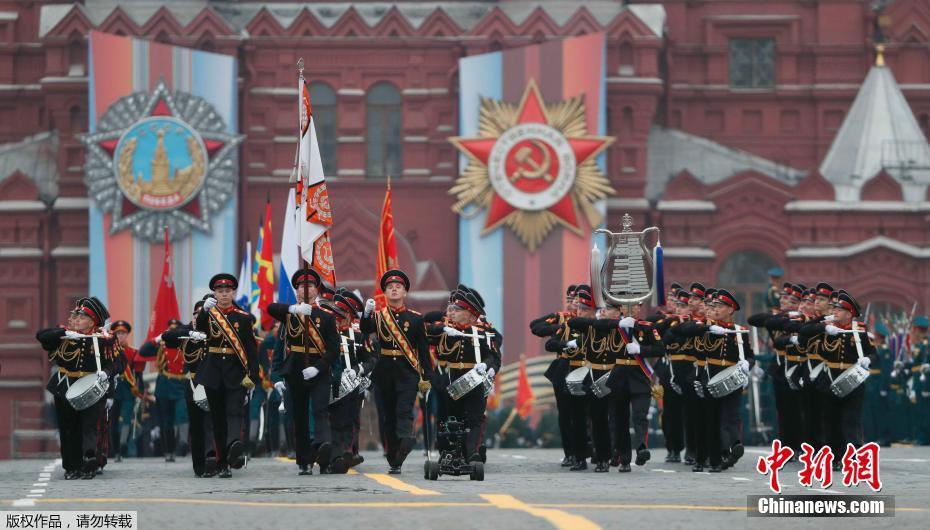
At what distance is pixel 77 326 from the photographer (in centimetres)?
1956

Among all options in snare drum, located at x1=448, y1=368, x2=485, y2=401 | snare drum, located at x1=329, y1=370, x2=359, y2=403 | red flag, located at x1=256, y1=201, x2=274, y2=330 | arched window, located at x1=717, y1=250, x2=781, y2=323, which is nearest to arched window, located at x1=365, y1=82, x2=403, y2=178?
arched window, located at x1=717, y1=250, x2=781, y2=323

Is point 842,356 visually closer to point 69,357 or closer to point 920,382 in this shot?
point 69,357

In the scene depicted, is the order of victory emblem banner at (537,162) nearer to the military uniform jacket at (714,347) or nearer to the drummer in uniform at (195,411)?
the military uniform jacket at (714,347)

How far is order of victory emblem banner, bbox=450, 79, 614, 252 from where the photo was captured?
3972cm

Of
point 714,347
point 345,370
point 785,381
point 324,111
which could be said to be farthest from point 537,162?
point 345,370

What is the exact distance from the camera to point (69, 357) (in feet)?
64.0

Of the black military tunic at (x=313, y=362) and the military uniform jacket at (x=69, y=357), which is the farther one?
the military uniform jacket at (x=69, y=357)

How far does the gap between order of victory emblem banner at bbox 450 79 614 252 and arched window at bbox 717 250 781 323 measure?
11.5 ft

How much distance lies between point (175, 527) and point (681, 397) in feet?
30.8

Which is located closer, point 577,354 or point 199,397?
point 199,397

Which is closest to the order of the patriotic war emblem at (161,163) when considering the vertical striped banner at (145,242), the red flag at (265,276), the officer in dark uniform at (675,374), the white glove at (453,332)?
the vertical striped banner at (145,242)

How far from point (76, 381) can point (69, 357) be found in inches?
9.7

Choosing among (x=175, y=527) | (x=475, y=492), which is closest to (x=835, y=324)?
(x=475, y=492)

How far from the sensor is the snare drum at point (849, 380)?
64.7ft
